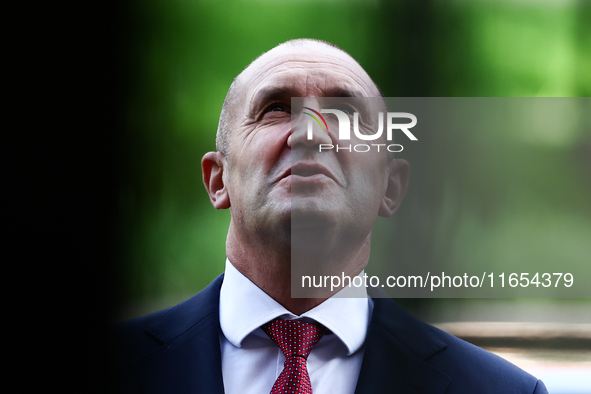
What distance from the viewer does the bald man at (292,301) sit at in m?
1.35

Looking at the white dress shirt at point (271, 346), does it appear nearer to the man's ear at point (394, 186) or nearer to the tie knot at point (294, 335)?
the tie knot at point (294, 335)

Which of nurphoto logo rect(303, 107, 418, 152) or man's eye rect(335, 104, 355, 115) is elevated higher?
man's eye rect(335, 104, 355, 115)

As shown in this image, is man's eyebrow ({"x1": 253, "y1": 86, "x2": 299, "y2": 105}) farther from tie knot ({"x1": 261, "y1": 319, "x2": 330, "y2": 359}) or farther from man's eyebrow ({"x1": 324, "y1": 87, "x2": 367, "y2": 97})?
tie knot ({"x1": 261, "y1": 319, "x2": 330, "y2": 359})

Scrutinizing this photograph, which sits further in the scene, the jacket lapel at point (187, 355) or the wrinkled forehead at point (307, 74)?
the wrinkled forehead at point (307, 74)

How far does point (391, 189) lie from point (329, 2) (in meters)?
0.87

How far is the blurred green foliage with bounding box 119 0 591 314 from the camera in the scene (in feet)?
5.74

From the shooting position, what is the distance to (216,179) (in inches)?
62.8

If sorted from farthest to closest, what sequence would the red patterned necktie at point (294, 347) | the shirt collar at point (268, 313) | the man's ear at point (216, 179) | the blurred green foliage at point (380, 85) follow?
the blurred green foliage at point (380, 85) < the man's ear at point (216, 179) < the shirt collar at point (268, 313) < the red patterned necktie at point (294, 347)

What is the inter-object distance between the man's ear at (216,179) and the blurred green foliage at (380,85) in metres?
0.21

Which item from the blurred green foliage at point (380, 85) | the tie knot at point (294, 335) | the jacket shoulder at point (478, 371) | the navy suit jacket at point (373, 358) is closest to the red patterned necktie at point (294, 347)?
the tie knot at point (294, 335)

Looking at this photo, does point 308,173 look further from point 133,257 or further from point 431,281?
point 133,257

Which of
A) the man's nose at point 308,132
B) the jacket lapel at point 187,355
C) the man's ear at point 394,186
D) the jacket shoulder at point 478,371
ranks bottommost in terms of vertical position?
the jacket shoulder at point 478,371

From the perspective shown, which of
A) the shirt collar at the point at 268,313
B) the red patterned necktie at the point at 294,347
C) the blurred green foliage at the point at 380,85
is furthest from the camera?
the blurred green foliage at the point at 380,85

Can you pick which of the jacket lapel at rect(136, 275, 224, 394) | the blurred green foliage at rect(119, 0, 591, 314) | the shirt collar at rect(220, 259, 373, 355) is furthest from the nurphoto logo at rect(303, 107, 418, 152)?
the jacket lapel at rect(136, 275, 224, 394)
